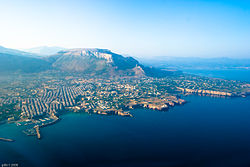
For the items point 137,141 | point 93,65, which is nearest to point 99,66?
point 93,65

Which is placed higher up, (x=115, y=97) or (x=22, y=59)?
(x=22, y=59)

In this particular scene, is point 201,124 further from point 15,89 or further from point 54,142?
point 15,89

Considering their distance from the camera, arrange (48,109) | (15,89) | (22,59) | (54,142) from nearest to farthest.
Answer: (54,142) → (48,109) → (15,89) → (22,59)

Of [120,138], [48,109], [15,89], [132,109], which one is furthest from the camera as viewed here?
[15,89]

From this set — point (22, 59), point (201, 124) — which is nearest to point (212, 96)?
point (201, 124)

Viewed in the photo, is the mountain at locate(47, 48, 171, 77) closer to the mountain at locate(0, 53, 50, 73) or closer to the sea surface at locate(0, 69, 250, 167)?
the mountain at locate(0, 53, 50, 73)
